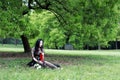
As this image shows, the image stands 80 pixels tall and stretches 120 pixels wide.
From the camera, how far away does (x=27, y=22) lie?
21.2 m

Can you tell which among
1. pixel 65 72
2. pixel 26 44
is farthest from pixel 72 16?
pixel 65 72

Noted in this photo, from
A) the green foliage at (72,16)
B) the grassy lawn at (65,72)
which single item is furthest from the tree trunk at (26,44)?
the grassy lawn at (65,72)

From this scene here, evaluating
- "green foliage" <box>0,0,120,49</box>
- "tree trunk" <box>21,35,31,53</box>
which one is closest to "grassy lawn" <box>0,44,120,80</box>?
"green foliage" <box>0,0,120,49</box>

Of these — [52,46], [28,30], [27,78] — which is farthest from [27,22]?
[52,46]

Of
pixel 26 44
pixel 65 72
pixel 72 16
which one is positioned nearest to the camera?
pixel 65 72

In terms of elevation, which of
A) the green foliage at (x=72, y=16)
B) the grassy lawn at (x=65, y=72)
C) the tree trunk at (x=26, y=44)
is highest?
the green foliage at (x=72, y=16)

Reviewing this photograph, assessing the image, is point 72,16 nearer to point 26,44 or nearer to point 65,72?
point 26,44

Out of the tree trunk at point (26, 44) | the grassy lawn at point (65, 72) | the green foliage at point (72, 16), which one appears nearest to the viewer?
the grassy lawn at point (65, 72)

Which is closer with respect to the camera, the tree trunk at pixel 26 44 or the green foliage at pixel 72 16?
the green foliage at pixel 72 16

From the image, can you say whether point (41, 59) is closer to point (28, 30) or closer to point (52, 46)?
point (28, 30)

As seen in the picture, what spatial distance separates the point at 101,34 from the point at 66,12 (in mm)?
3357

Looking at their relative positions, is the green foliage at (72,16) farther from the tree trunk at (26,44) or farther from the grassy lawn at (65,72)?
the grassy lawn at (65,72)

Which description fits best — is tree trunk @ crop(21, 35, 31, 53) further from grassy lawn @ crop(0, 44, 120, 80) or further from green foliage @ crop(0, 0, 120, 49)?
grassy lawn @ crop(0, 44, 120, 80)

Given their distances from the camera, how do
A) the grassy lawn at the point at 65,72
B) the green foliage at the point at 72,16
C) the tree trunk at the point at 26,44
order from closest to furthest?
the grassy lawn at the point at 65,72 < the green foliage at the point at 72,16 < the tree trunk at the point at 26,44
